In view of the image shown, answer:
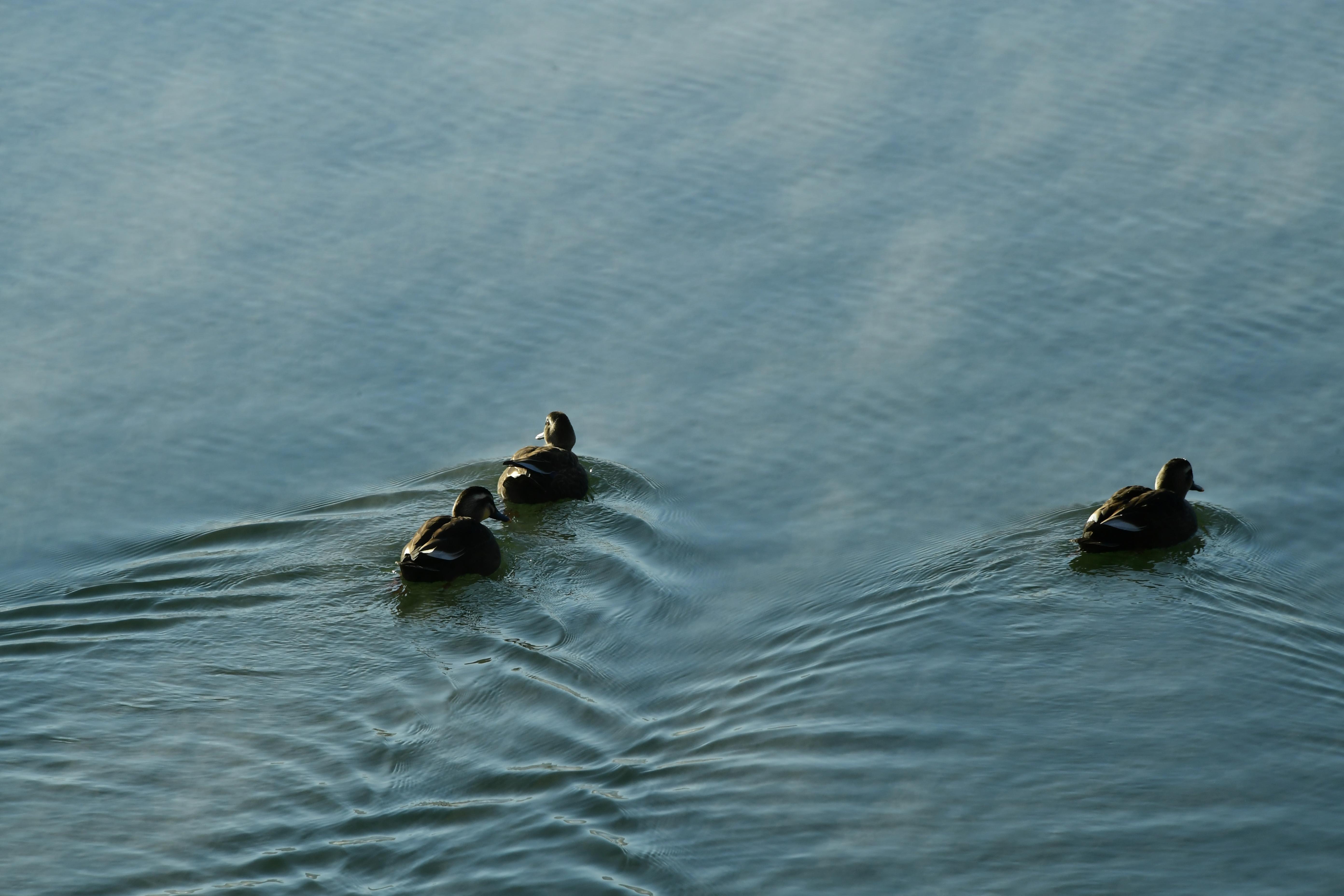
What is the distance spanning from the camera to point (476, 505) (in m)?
13.1

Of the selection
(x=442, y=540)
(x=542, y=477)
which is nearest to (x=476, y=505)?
(x=542, y=477)

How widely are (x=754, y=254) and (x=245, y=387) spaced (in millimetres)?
5384

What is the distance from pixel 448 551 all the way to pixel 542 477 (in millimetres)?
1472

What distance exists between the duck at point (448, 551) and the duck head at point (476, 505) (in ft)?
0.41

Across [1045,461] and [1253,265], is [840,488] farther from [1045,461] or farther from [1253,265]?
[1253,265]

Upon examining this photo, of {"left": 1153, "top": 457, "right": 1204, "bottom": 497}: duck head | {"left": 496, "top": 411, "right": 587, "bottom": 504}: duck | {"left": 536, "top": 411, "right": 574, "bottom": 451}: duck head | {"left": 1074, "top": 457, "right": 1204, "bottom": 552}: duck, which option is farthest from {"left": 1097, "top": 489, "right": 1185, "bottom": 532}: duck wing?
{"left": 536, "top": 411, "right": 574, "bottom": 451}: duck head

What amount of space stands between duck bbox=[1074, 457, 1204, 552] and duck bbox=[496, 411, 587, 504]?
13.1ft

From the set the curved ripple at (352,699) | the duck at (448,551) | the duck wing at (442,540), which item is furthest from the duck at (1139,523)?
the duck wing at (442,540)

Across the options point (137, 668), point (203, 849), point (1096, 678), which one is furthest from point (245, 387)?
point (1096, 678)

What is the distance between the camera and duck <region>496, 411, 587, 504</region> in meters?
13.4

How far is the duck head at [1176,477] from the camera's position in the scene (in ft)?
42.8

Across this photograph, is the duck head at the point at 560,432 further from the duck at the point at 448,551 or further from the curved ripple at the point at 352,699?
the duck at the point at 448,551

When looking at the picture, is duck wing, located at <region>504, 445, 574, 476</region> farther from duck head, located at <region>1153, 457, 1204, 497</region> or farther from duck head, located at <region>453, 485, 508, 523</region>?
duck head, located at <region>1153, 457, 1204, 497</region>

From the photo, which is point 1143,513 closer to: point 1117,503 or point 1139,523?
point 1139,523
